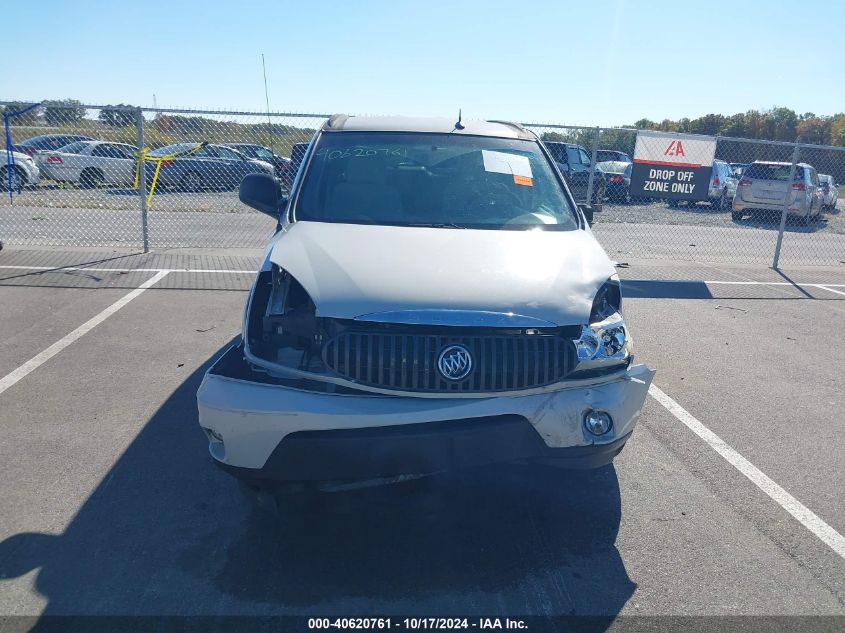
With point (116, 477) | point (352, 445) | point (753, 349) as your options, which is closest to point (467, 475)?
point (352, 445)

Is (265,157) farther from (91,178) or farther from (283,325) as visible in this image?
(283,325)

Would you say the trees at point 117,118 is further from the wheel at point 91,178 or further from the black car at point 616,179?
the black car at point 616,179

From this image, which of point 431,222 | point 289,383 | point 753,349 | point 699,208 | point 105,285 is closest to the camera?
point 289,383

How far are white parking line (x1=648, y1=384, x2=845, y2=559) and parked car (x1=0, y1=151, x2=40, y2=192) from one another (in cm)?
1786

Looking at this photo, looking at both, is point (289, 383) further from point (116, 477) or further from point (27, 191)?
point (27, 191)

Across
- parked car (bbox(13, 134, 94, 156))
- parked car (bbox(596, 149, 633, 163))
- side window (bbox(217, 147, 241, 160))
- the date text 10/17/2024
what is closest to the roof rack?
the date text 10/17/2024

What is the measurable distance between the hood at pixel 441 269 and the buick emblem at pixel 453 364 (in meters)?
0.21

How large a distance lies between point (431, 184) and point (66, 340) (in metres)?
3.68

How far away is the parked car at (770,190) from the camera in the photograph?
19.3 metres

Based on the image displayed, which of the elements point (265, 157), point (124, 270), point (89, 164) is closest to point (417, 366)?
point (124, 270)

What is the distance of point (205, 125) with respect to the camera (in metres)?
11.5

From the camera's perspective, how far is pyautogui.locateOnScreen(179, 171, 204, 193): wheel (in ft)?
52.2

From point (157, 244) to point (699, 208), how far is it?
16913mm

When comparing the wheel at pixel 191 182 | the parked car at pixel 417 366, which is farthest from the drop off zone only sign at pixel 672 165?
the wheel at pixel 191 182
